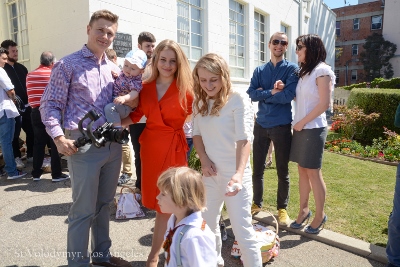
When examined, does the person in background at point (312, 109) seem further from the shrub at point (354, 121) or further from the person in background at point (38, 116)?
the shrub at point (354, 121)

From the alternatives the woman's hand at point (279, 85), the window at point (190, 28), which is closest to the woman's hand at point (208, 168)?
the woman's hand at point (279, 85)

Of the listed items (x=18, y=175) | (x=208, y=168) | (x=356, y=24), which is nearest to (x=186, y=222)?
(x=208, y=168)

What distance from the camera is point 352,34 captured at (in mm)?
44312

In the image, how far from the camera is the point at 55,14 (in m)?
5.89

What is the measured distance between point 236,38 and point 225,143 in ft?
26.4

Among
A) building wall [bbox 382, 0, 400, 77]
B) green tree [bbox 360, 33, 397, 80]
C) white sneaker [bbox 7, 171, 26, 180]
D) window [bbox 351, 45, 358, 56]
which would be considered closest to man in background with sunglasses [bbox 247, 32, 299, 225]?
white sneaker [bbox 7, 171, 26, 180]

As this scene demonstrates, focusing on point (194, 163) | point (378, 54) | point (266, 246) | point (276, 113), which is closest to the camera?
point (266, 246)

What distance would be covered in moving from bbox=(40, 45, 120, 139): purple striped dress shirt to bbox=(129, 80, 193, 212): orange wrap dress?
36cm

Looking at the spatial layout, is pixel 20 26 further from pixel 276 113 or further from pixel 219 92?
pixel 219 92

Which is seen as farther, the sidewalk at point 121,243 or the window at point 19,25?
the window at point 19,25

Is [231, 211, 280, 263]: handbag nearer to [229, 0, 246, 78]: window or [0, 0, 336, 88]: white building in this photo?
[0, 0, 336, 88]: white building

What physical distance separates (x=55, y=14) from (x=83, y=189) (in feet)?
15.5

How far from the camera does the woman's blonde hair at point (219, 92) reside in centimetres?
231

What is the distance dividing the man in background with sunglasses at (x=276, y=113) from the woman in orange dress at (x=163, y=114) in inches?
51.8
